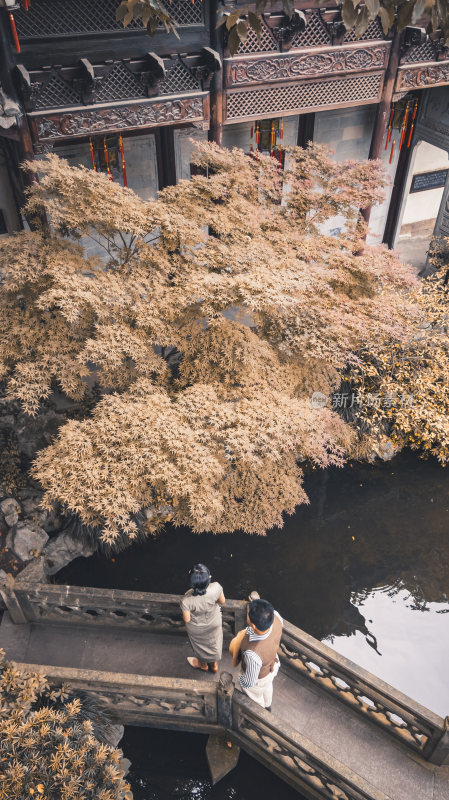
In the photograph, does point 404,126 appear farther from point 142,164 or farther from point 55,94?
point 55,94

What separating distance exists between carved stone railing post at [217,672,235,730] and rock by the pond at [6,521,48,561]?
4.23 metres

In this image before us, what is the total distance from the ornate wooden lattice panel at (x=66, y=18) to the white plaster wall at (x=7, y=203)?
3058 mm

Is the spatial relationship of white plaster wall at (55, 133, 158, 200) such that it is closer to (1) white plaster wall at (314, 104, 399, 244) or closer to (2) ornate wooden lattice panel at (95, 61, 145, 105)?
(2) ornate wooden lattice panel at (95, 61, 145, 105)

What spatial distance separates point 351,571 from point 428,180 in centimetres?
1225

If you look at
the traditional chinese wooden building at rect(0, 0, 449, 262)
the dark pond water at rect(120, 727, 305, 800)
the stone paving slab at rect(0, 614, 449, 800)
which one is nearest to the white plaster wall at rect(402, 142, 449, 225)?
the traditional chinese wooden building at rect(0, 0, 449, 262)

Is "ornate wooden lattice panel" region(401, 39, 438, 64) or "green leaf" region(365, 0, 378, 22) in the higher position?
"green leaf" region(365, 0, 378, 22)

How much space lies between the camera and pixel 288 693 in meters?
7.36

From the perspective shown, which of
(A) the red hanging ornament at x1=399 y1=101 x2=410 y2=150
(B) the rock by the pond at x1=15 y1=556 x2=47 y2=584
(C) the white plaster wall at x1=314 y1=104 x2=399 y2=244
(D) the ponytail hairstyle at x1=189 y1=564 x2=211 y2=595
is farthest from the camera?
(A) the red hanging ornament at x1=399 y1=101 x2=410 y2=150

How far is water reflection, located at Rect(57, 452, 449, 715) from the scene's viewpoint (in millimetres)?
9180

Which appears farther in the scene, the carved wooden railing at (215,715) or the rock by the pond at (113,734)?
the rock by the pond at (113,734)

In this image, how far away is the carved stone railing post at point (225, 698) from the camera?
21.4 ft

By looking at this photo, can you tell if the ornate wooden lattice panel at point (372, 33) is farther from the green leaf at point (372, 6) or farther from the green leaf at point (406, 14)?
the green leaf at point (372, 6)

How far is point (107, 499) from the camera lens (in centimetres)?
693

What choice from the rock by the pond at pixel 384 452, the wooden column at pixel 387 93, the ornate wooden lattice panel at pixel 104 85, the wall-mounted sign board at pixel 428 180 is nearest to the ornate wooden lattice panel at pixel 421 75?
the wooden column at pixel 387 93
